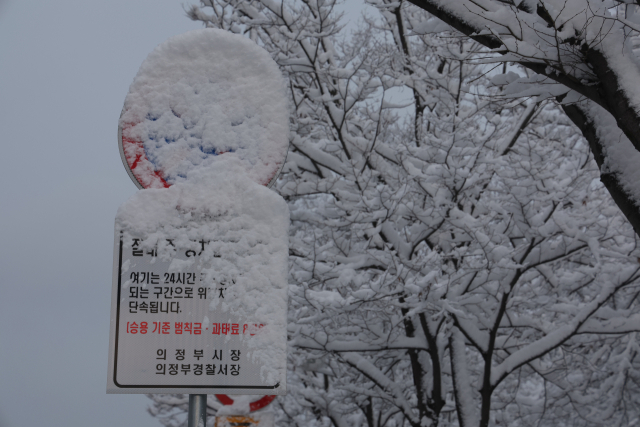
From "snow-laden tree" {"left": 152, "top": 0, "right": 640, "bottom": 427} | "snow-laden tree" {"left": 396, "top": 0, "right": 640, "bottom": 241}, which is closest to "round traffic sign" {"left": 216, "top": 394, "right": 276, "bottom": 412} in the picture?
"snow-laden tree" {"left": 152, "top": 0, "right": 640, "bottom": 427}

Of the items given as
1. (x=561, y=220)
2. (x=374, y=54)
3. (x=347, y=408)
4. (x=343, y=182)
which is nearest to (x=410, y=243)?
(x=343, y=182)

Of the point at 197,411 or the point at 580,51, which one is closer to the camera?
the point at 197,411

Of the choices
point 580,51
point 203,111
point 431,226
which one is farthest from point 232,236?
point 431,226

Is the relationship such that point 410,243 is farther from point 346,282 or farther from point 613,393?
point 613,393

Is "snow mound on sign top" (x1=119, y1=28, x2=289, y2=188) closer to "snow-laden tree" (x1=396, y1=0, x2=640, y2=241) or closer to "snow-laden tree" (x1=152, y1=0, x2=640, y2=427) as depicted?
"snow-laden tree" (x1=396, y1=0, x2=640, y2=241)

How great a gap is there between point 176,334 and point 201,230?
0.34 m

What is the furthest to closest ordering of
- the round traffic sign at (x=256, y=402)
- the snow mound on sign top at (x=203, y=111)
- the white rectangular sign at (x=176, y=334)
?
the round traffic sign at (x=256, y=402), the snow mound on sign top at (x=203, y=111), the white rectangular sign at (x=176, y=334)

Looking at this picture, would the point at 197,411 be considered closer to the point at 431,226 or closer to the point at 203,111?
the point at 203,111

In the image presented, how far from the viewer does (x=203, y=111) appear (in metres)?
1.93

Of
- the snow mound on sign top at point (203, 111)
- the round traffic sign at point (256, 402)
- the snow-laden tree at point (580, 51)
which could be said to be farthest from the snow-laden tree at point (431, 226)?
the snow mound on sign top at point (203, 111)

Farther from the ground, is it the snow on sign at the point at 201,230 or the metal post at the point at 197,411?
the snow on sign at the point at 201,230

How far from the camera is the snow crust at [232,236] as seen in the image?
1.70 meters

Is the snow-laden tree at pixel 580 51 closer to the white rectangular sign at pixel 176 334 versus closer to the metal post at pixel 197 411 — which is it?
the white rectangular sign at pixel 176 334

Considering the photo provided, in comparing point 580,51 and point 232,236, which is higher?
point 580,51
